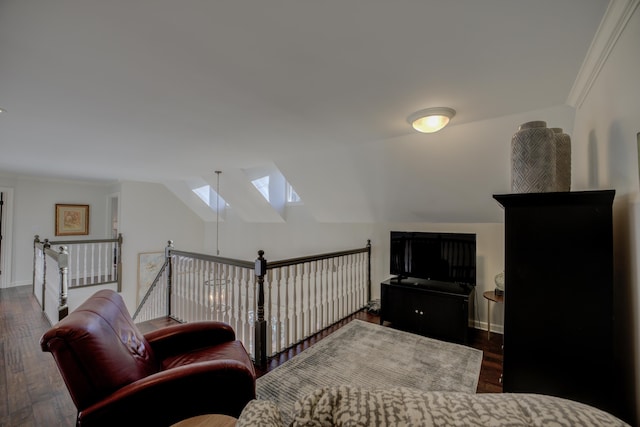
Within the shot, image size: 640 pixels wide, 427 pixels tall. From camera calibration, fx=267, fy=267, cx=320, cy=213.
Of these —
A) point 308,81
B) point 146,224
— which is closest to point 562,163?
point 308,81

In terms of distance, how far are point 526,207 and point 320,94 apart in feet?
4.89

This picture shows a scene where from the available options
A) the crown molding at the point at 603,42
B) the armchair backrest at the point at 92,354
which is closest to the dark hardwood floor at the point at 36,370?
the armchair backrest at the point at 92,354

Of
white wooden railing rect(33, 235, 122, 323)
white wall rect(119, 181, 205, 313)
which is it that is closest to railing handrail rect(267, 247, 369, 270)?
white wooden railing rect(33, 235, 122, 323)

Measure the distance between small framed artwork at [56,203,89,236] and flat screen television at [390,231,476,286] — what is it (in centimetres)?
713

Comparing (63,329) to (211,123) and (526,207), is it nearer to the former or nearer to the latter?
(211,123)

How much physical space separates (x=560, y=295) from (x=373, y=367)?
1705 millimetres

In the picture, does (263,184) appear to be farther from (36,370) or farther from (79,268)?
(79,268)

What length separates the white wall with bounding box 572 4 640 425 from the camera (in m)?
1.13

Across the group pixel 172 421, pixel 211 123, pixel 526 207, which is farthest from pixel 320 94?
pixel 172 421

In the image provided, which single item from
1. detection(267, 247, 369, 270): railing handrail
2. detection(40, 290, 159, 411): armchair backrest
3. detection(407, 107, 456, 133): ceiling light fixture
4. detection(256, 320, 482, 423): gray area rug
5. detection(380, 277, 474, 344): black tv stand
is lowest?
detection(256, 320, 482, 423): gray area rug

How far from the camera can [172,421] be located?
1328 millimetres

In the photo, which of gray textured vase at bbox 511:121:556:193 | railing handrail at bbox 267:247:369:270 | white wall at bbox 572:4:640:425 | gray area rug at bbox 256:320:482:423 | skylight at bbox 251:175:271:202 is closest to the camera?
white wall at bbox 572:4:640:425

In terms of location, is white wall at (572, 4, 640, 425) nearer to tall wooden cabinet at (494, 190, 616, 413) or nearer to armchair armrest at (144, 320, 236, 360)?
tall wooden cabinet at (494, 190, 616, 413)

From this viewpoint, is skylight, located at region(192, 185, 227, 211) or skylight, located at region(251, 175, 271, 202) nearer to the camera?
skylight, located at region(251, 175, 271, 202)
